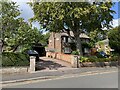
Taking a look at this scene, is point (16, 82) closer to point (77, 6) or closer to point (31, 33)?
point (31, 33)

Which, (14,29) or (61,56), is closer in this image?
(14,29)

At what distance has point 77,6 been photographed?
28.0m

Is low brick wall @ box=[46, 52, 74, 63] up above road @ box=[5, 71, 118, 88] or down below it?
above

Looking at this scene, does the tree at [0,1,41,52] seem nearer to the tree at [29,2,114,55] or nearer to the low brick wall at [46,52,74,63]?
the tree at [29,2,114,55]

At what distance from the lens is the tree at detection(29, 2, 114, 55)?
27.6 metres

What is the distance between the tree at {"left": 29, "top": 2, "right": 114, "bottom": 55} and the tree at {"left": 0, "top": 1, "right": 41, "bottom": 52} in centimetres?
588

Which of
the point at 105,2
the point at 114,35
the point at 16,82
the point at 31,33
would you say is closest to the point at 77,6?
the point at 105,2

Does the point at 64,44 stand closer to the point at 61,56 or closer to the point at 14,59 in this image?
the point at 61,56

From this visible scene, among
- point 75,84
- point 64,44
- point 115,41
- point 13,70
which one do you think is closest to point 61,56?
point 64,44

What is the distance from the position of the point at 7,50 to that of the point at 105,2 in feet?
42.1

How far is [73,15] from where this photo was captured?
28.5 metres

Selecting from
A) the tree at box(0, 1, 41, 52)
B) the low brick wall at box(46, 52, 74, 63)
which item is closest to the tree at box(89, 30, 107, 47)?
the low brick wall at box(46, 52, 74, 63)

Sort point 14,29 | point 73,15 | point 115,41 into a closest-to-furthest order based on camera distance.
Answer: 1. point 14,29
2. point 73,15
3. point 115,41

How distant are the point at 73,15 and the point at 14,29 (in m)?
8.59
